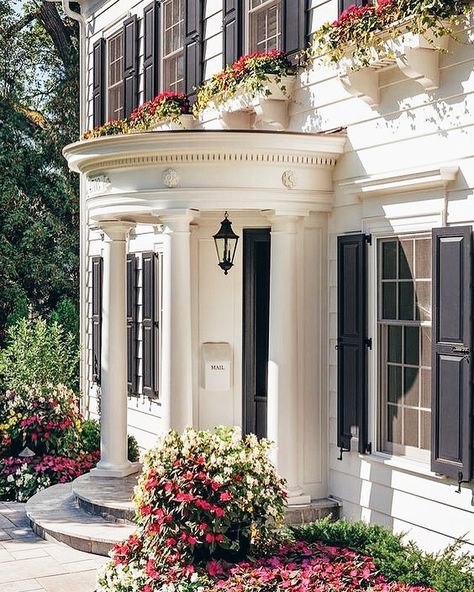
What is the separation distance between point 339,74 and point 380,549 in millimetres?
3972

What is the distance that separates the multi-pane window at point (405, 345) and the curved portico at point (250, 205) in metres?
0.92

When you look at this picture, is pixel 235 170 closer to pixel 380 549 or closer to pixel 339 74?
pixel 339 74

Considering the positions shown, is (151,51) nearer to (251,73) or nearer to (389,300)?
(251,73)

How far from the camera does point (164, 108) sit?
11.3 m

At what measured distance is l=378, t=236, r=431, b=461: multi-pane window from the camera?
304 inches

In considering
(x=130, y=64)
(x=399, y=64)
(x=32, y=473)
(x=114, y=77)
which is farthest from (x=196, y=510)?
(x=114, y=77)

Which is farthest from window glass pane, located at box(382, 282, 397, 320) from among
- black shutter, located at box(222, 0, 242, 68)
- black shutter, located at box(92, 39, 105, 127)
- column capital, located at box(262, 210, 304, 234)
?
black shutter, located at box(92, 39, 105, 127)

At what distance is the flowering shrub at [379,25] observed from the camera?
6.91 metres

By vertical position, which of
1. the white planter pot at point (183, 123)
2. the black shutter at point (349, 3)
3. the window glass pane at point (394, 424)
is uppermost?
the black shutter at point (349, 3)

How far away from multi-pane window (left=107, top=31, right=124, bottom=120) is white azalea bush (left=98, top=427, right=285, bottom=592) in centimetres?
754

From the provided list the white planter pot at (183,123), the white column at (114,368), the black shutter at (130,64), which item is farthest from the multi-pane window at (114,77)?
the white column at (114,368)

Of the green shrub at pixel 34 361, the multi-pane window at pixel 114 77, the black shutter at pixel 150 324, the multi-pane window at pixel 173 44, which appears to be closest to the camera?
the multi-pane window at pixel 173 44

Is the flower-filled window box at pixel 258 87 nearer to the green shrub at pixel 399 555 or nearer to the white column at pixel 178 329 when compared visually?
the white column at pixel 178 329

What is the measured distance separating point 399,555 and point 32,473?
239 inches
